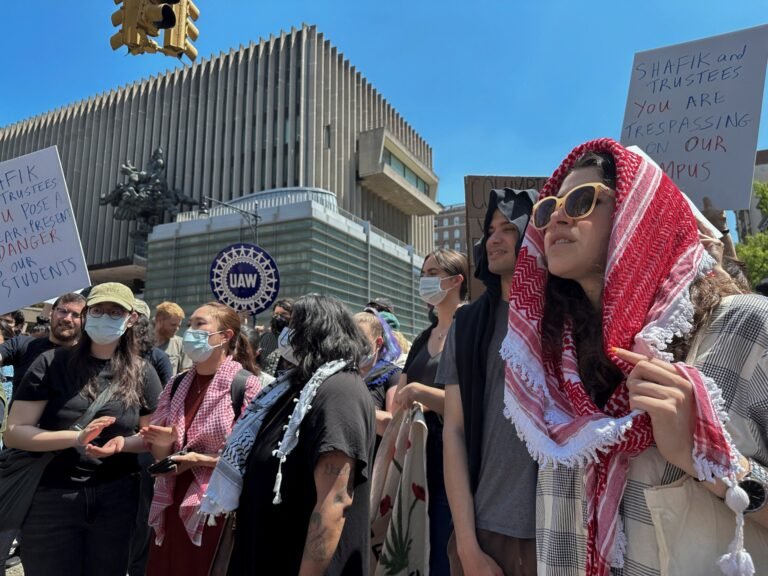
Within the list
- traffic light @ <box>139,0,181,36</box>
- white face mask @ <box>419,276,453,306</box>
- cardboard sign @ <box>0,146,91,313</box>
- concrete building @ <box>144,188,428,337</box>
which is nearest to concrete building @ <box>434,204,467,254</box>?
concrete building @ <box>144,188,428,337</box>

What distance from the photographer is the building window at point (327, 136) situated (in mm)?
37344

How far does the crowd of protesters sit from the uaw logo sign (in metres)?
Result: 4.31

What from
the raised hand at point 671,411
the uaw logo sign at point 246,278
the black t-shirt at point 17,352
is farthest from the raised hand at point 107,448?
the uaw logo sign at point 246,278

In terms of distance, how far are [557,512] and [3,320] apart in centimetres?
582

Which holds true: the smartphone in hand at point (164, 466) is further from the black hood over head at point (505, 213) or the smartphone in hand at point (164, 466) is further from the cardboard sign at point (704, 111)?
the cardboard sign at point (704, 111)

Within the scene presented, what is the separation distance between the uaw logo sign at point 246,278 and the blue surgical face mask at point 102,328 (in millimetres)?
5039

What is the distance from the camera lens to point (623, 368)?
1317mm

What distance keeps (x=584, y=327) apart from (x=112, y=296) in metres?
2.75

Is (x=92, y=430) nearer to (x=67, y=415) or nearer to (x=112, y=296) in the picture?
(x=67, y=415)

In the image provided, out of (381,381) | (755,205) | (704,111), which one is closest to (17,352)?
(381,381)

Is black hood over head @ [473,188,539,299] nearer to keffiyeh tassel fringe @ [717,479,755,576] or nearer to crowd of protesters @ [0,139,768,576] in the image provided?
crowd of protesters @ [0,139,768,576]

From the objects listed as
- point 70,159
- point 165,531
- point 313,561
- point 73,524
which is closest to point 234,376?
point 165,531

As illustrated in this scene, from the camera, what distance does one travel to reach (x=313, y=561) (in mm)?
2102

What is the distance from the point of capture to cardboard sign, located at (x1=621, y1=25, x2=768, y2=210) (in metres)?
3.14
